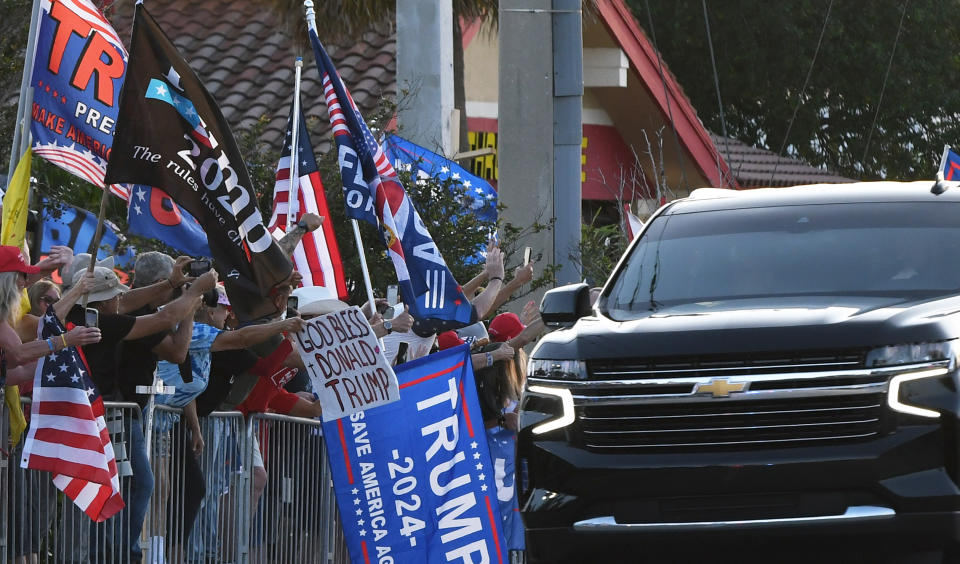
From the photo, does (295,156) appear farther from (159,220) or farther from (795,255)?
(795,255)

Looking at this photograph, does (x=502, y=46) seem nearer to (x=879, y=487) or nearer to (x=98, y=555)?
(x=98, y=555)

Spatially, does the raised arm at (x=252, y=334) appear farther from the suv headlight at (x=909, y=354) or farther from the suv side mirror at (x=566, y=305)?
the suv headlight at (x=909, y=354)

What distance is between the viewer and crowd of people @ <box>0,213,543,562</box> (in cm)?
935

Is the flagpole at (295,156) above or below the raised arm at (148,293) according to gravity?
above

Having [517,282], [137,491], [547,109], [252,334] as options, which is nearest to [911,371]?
[252,334]

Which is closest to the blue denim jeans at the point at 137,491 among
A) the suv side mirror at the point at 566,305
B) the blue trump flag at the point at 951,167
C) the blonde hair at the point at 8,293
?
the blonde hair at the point at 8,293

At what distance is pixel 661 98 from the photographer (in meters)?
26.2

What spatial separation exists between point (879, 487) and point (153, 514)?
14.7 ft

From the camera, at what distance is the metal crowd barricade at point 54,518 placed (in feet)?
29.9

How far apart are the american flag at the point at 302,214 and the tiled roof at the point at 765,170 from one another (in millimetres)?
15309

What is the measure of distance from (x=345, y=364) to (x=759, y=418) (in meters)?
3.44

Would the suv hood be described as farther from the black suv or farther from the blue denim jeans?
the blue denim jeans

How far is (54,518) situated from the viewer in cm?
941

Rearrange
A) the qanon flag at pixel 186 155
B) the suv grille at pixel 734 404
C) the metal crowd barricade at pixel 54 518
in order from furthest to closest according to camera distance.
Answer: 1. the qanon flag at pixel 186 155
2. the metal crowd barricade at pixel 54 518
3. the suv grille at pixel 734 404
